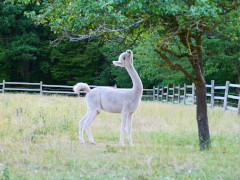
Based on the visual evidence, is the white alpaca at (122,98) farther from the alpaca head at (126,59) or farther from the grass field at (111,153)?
the grass field at (111,153)

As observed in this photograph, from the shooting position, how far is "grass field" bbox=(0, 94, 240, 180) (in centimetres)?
407

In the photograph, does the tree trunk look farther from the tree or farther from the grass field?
the grass field

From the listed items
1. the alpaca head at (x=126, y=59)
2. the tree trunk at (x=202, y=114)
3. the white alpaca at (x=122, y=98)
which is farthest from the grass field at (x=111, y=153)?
the alpaca head at (x=126, y=59)

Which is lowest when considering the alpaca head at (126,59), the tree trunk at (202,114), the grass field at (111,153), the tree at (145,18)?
the grass field at (111,153)

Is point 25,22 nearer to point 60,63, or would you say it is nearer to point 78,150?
point 60,63

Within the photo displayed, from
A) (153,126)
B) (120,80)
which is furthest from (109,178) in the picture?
(120,80)

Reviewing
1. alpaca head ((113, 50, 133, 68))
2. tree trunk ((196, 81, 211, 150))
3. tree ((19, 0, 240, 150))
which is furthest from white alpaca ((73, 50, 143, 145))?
tree trunk ((196, 81, 211, 150))

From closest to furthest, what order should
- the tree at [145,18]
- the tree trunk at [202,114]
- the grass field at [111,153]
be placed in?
the grass field at [111,153]
the tree at [145,18]
the tree trunk at [202,114]

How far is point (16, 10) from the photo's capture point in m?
25.2

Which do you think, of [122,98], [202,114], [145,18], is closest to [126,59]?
[122,98]

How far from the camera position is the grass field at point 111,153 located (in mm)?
4070

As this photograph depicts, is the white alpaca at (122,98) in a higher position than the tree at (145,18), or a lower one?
lower

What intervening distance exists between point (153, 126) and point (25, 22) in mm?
21835

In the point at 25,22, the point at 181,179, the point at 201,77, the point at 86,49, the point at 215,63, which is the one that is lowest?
the point at 181,179
